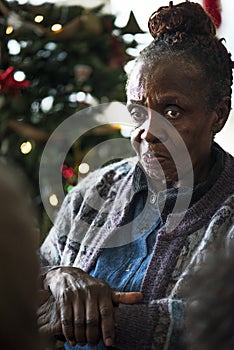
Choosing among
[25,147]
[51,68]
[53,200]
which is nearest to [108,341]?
[53,200]

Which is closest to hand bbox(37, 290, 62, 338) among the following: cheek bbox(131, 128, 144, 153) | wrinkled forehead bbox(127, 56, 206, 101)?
cheek bbox(131, 128, 144, 153)

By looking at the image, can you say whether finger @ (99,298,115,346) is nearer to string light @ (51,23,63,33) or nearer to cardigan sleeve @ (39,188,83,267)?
cardigan sleeve @ (39,188,83,267)

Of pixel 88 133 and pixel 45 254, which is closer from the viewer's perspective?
pixel 45 254

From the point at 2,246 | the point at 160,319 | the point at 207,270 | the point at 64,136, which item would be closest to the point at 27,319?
the point at 2,246

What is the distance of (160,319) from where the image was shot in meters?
1.59

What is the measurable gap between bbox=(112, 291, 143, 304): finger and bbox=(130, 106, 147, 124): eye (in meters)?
0.43

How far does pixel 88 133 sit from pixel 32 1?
56 centimetres

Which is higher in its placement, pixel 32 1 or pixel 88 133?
pixel 32 1

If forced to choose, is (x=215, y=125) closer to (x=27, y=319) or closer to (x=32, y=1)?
(x=27, y=319)

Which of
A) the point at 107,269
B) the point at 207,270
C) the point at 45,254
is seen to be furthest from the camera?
the point at 45,254

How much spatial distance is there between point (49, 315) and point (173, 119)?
1.74 feet

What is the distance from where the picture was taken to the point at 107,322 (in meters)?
1.60

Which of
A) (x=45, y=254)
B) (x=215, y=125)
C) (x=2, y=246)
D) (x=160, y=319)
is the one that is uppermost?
(x=2, y=246)

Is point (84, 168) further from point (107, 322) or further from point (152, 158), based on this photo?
point (107, 322)
